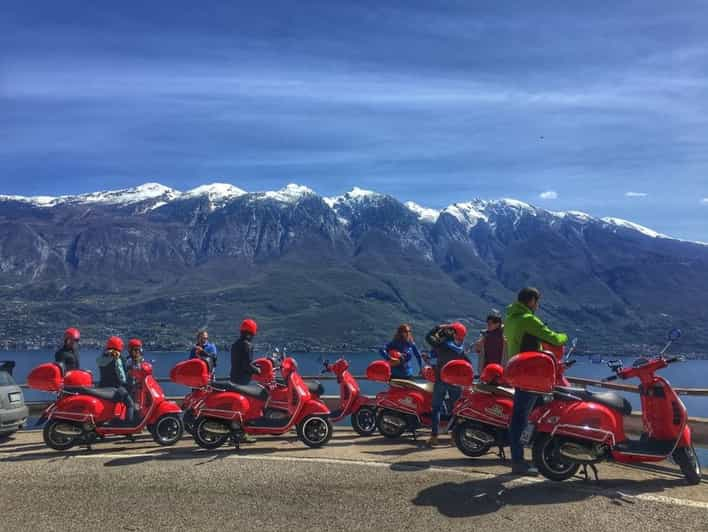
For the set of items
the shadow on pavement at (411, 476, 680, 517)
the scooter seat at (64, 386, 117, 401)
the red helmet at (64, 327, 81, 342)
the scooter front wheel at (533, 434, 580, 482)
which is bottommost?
the shadow on pavement at (411, 476, 680, 517)

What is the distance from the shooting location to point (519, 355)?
285 inches

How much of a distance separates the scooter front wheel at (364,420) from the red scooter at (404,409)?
2.30ft

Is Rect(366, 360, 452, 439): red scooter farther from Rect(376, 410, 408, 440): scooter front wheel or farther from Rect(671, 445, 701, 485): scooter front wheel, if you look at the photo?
Rect(671, 445, 701, 485): scooter front wheel

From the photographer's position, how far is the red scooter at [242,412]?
9.38 metres

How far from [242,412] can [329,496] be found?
3099 millimetres

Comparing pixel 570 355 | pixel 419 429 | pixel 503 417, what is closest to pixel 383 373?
pixel 419 429

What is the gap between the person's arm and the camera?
7.37 meters

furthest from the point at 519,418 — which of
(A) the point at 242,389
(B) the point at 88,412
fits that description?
(B) the point at 88,412

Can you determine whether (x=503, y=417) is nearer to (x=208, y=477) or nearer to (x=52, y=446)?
(x=208, y=477)

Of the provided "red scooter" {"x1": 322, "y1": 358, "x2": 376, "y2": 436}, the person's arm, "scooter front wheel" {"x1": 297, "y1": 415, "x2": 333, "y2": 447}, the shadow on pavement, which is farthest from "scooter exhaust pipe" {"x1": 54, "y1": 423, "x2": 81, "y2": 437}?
the person's arm

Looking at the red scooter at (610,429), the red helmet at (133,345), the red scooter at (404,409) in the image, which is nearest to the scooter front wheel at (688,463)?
the red scooter at (610,429)

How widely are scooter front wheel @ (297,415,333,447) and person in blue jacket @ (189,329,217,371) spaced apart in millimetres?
2945

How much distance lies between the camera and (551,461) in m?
7.05

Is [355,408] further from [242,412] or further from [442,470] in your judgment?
[442,470]
